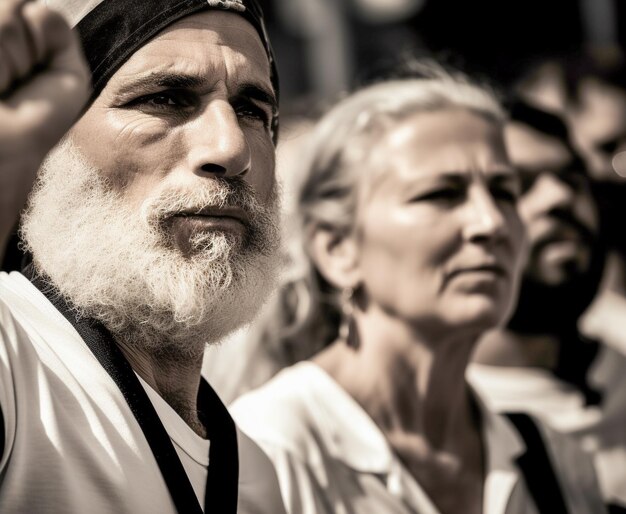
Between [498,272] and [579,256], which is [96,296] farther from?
[579,256]

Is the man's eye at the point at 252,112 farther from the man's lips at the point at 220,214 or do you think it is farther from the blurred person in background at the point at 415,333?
the blurred person in background at the point at 415,333

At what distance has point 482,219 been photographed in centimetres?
239

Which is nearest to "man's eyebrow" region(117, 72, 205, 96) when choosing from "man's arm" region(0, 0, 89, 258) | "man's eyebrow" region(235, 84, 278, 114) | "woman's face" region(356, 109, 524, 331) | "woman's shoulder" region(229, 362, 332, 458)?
"man's eyebrow" region(235, 84, 278, 114)

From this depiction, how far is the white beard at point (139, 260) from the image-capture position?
1.49 metres

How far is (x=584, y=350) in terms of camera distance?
11.4 ft

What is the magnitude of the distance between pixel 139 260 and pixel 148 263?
0.05ft

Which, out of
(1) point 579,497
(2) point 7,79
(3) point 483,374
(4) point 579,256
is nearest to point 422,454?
(1) point 579,497

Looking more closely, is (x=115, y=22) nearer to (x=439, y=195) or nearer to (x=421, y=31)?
(x=439, y=195)

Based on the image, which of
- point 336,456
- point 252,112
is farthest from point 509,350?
point 252,112

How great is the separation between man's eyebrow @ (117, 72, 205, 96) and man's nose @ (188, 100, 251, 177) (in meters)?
0.06

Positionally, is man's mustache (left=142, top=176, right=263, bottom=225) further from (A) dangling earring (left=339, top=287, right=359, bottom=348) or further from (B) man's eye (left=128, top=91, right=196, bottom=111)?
(A) dangling earring (left=339, top=287, right=359, bottom=348)

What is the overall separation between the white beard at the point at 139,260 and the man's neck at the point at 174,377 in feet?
0.06

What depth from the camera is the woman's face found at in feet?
7.79

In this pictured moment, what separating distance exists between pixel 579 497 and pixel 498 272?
0.69 m
